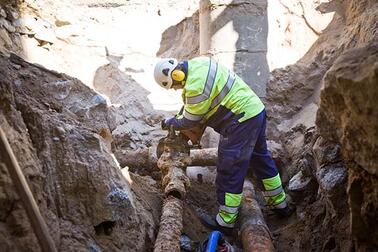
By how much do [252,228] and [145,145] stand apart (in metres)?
2.57

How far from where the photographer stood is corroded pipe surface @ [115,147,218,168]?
193 inches

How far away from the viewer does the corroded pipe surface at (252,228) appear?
11.0 feet

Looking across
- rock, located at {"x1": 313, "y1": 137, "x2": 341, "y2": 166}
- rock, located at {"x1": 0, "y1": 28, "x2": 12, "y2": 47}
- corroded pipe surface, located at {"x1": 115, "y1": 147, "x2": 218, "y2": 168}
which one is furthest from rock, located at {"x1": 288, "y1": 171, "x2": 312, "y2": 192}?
rock, located at {"x1": 0, "y1": 28, "x2": 12, "y2": 47}

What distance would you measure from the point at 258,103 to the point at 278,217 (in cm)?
133

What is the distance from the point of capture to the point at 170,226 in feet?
10.7

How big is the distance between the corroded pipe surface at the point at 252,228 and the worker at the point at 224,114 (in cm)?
14

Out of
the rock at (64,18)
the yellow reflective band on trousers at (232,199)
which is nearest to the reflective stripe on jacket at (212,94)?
the yellow reflective band on trousers at (232,199)

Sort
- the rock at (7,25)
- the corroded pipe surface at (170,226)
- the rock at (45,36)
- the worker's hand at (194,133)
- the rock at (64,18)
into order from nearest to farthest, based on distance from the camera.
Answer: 1. the corroded pipe surface at (170,226)
2. the worker's hand at (194,133)
3. the rock at (7,25)
4. the rock at (45,36)
5. the rock at (64,18)

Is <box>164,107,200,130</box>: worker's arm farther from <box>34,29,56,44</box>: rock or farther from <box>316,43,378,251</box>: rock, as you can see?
<box>34,29,56,44</box>: rock

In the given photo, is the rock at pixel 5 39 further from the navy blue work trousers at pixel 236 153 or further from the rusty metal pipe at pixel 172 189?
the navy blue work trousers at pixel 236 153

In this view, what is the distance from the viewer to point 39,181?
8.15 feet

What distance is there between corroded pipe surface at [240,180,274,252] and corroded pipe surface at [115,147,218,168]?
A: 62 centimetres

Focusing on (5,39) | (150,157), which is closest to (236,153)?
(150,157)

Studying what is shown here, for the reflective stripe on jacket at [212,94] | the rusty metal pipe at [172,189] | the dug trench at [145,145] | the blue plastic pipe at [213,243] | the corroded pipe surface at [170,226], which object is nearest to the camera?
the dug trench at [145,145]
